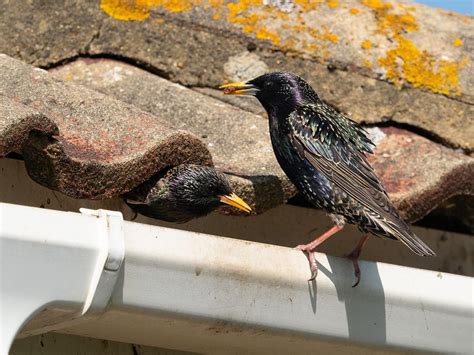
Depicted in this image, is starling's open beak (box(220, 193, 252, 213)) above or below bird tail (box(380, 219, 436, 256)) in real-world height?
above

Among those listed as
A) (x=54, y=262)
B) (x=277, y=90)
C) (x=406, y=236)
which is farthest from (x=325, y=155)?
(x=54, y=262)

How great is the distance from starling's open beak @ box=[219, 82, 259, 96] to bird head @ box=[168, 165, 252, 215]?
1.56ft

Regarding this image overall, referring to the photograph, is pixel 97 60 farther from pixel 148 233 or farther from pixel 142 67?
pixel 148 233

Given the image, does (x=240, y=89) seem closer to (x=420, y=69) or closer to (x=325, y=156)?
(x=325, y=156)

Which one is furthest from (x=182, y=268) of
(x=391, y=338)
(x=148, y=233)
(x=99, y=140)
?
(x=391, y=338)

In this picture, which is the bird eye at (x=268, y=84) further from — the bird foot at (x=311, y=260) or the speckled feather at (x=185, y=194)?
the bird foot at (x=311, y=260)

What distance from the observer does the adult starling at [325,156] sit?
348 centimetres

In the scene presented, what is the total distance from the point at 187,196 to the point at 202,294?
80 cm

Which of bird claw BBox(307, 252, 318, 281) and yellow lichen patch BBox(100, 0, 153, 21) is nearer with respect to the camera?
bird claw BBox(307, 252, 318, 281)

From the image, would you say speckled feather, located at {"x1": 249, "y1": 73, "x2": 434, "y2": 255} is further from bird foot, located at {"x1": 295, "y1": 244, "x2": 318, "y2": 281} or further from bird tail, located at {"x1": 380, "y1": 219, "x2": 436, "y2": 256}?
bird foot, located at {"x1": 295, "y1": 244, "x2": 318, "y2": 281}

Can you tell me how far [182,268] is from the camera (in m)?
2.74

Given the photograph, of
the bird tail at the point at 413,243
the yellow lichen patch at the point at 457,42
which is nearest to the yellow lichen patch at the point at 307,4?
the yellow lichen patch at the point at 457,42

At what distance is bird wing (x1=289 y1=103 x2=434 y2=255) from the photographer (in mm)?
3504

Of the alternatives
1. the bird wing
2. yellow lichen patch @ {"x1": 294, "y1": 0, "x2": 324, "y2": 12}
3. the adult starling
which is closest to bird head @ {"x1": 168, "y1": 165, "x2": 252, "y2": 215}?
the adult starling
